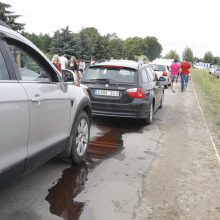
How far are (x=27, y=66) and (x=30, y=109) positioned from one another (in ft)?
2.15

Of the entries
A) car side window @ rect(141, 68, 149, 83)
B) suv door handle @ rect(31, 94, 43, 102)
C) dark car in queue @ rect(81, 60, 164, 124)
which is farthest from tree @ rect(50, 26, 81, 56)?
suv door handle @ rect(31, 94, 43, 102)

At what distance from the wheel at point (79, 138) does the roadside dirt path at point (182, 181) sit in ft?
3.44

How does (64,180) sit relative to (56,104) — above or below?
below

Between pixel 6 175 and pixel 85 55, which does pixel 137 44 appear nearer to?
pixel 85 55

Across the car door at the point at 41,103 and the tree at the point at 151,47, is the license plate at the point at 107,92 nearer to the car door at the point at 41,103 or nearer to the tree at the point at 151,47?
the car door at the point at 41,103

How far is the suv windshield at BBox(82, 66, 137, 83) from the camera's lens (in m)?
9.19

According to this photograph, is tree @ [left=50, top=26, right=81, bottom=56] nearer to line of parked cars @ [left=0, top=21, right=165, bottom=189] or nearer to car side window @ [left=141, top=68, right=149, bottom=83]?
car side window @ [left=141, top=68, right=149, bottom=83]

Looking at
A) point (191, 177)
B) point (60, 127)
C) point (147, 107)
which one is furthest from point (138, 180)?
point (147, 107)

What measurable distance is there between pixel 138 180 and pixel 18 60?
230 cm

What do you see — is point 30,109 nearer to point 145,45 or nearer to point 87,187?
point 87,187

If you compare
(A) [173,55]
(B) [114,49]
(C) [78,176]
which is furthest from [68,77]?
(A) [173,55]

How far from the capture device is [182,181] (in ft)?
17.9

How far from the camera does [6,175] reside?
3689mm

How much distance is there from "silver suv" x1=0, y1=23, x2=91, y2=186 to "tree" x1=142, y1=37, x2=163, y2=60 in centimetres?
15881
